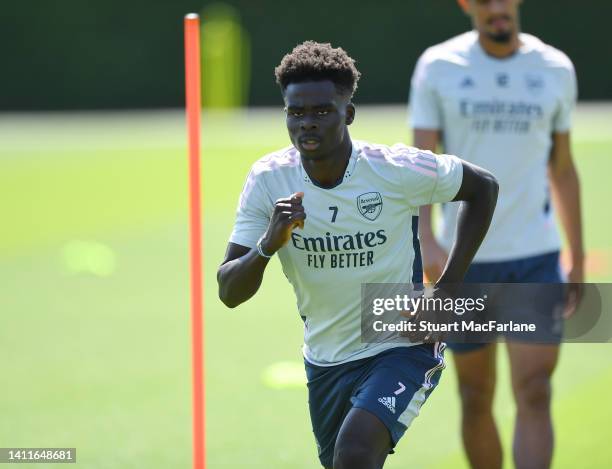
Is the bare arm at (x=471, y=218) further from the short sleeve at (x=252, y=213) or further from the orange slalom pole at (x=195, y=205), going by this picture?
the orange slalom pole at (x=195, y=205)

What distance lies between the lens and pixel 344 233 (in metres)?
5.26

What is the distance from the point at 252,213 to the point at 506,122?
2.04m

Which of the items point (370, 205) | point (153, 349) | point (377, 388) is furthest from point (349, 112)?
point (153, 349)

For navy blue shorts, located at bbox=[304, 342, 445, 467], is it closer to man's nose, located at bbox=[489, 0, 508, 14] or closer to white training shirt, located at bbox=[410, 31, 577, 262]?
white training shirt, located at bbox=[410, 31, 577, 262]

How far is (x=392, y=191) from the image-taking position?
531cm

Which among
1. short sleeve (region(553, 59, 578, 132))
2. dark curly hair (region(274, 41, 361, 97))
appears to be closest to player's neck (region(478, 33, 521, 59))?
short sleeve (region(553, 59, 578, 132))

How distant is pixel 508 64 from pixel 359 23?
1044 inches

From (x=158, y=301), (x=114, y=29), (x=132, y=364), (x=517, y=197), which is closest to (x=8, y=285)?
(x=158, y=301)

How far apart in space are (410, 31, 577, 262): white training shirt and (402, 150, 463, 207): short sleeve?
1.31m

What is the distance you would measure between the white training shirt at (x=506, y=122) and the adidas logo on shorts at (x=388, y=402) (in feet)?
6.01

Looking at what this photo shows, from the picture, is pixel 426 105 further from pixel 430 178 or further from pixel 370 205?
pixel 370 205

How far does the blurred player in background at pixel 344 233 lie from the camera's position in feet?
16.6

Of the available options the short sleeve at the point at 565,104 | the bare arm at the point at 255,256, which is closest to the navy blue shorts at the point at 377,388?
the bare arm at the point at 255,256

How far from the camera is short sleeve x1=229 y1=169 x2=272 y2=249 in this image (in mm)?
5113
